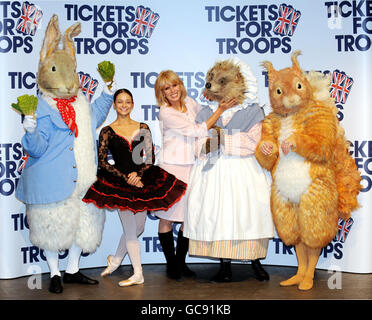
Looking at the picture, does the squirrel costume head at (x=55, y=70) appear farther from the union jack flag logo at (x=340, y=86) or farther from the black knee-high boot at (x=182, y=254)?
the union jack flag logo at (x=340, y=86)

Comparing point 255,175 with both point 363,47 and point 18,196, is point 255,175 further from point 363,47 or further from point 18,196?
point 18,196

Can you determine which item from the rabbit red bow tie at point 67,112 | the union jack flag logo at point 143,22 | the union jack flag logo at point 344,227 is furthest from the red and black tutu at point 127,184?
the union jack flag logo at point 344,227

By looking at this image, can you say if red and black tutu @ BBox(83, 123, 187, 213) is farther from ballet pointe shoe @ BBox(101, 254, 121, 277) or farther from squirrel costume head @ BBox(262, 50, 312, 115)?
squirrel costume head @ BBox(262, 50, 312, 115)

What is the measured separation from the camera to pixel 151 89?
470cm

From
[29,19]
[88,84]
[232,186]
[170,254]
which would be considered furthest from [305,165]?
[29,19]

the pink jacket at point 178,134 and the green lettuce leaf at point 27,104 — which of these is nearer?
the green lettuce leaf at point 27,104

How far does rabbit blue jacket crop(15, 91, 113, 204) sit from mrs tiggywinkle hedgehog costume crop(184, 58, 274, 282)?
957 mm

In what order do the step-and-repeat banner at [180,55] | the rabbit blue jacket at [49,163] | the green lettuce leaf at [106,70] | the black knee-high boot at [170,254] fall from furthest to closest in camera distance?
1. the step-and-repeat banner at [180,55]
2. the black knee-high boot at [170,254]
3. the green lettuce leaf at [106,70]
4. the rabbit blue jacket at [49,163]

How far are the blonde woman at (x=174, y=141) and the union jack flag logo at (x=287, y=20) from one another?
1.15 meters

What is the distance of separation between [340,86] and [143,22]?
1.87 m

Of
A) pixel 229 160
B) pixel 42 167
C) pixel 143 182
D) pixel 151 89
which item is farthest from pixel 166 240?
pixel 151 89

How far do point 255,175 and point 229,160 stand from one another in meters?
0.23

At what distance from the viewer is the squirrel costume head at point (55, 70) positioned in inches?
149

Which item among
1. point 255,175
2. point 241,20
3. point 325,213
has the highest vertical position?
point 241,20
